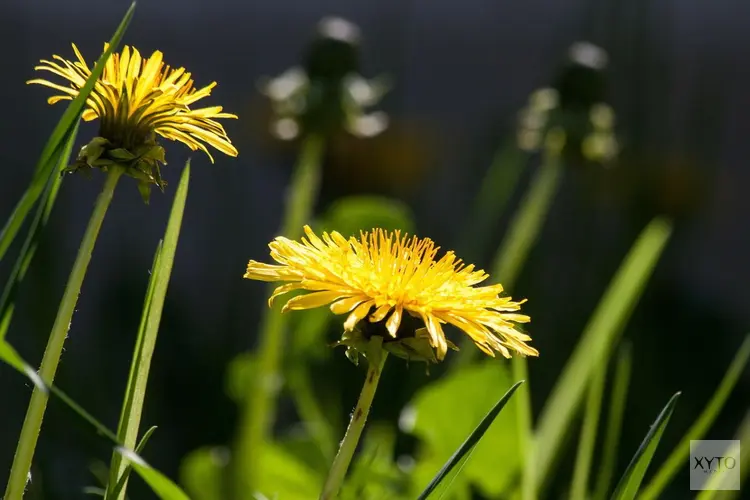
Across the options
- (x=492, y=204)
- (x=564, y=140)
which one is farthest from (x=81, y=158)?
(x=492, y=204)

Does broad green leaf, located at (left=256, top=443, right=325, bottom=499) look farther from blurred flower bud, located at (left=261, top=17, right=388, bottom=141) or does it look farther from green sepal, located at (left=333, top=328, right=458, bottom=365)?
green sepal, located at (left=333, top=328, right=458, bottom=365)

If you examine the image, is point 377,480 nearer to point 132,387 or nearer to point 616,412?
point 616,412

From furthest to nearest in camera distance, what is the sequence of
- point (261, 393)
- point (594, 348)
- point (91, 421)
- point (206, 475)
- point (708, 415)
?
point (206, 475)
point (261, 393)
point (594, 348)
point (708, 415)
point (91, 421)

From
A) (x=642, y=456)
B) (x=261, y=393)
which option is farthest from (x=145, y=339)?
(x=261, y=393)

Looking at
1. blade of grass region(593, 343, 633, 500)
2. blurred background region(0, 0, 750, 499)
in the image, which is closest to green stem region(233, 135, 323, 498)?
blade of grass region(593, 343, 633, 500)

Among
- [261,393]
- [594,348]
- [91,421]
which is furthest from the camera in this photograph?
[261,393]

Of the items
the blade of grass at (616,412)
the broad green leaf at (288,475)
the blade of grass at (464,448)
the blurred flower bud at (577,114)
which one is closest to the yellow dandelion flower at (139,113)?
the blade of grass at (464,448)

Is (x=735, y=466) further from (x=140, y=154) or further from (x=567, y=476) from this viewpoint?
(x=567, y=476)
